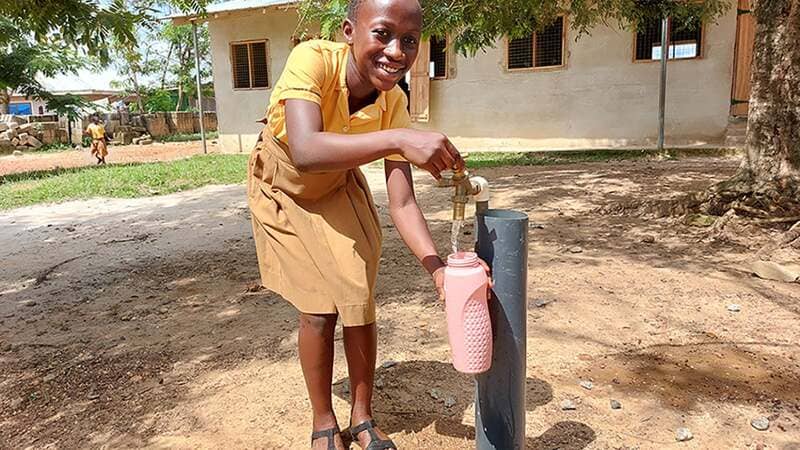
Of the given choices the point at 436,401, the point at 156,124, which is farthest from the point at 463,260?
the point at 156,124

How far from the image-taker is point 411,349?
256 centimetres

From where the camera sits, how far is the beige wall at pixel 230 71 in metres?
12.3

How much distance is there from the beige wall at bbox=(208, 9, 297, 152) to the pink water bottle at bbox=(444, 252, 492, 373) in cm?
1136

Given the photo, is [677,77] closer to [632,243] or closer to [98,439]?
[632,243]

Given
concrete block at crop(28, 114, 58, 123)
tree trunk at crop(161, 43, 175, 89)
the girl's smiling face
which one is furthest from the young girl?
tree trunk at crop(161, 43, 175, 89)

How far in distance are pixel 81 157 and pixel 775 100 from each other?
1507cm

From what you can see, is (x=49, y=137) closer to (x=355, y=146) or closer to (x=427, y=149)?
(x=355, y=146)

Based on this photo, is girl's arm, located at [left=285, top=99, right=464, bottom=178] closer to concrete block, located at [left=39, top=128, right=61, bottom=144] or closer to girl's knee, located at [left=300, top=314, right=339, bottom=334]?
girl's knee, located at [left=300, top=314, right=339, bottom=334]

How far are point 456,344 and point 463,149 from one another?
1022 cm

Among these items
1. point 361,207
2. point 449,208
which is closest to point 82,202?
point 449,208

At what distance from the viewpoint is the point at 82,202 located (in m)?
7.54

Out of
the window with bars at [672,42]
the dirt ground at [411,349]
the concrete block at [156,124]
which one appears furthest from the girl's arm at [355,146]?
the concrete block at [156,124]

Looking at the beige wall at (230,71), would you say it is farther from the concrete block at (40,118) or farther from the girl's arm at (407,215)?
the girl's arm at (407,215)

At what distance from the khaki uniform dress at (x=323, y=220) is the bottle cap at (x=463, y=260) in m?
0.41
